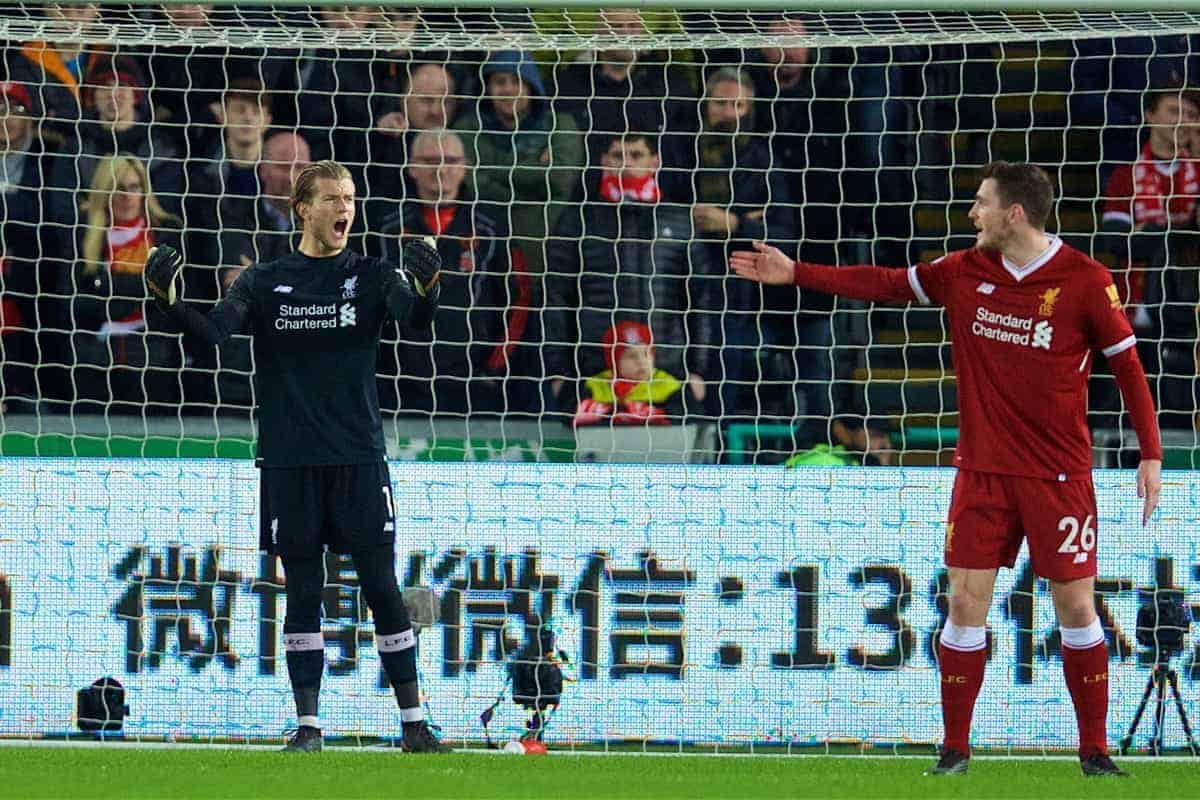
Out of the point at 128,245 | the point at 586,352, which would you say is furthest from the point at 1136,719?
the point at 128,245

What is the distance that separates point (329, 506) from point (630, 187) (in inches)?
143

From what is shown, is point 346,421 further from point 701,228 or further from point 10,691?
point 701,228

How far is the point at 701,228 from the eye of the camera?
9453 mm

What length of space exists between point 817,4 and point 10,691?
153 inches

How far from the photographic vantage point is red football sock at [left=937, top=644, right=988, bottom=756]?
5.88m

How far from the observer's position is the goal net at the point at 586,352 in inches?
299

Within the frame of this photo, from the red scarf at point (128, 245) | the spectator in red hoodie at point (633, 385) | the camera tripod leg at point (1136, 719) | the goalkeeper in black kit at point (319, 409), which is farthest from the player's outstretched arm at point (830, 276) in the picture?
the red scarf at point (128, 245)

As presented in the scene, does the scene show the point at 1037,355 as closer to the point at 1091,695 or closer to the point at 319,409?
the point at 1091,695

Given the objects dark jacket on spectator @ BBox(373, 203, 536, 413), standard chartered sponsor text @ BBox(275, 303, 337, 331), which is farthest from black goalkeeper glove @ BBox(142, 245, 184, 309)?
dark jacket on spectator @ BBox(373, 203, 536, 413)

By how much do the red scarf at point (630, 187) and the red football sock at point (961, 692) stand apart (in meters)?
3.91

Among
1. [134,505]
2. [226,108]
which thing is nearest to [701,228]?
[226,108]

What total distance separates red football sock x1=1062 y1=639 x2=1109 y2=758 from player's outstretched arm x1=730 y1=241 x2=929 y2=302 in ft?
3.76

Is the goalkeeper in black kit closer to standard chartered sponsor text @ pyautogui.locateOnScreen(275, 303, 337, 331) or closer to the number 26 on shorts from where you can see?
standard chartered sponsor text @ pyautogui.locateOnScreen(275, 303, 337, 331)

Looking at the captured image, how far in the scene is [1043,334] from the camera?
5.80m
